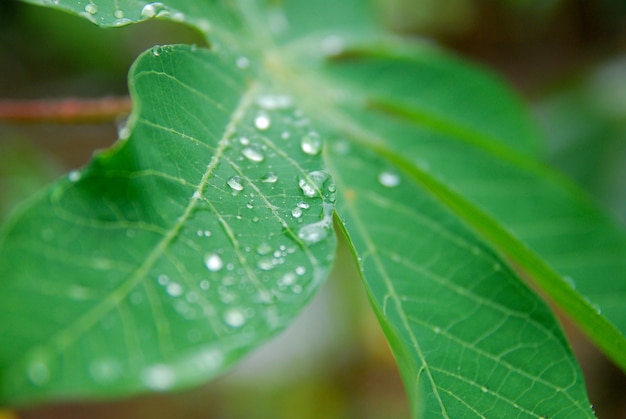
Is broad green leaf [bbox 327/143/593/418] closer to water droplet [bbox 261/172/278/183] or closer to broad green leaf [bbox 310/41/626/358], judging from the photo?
water droplet [bbox 261/172/278/183]

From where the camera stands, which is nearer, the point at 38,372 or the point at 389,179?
the point at 38,372

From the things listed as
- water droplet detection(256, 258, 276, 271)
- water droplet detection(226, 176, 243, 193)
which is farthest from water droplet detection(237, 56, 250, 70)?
water droplet detection(256, 258, 276, 271)

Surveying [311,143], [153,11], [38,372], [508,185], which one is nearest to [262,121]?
[311,143]

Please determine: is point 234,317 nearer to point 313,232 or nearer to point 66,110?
point 313,232

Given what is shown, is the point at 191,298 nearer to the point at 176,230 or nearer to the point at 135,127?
the point at 176,230

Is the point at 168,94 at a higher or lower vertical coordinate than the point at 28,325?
higher

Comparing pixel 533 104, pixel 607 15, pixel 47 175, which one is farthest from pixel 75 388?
pixel 607 15

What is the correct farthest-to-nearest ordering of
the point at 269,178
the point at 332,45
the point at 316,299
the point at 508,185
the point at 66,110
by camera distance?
the point at 316,299, the point at 332,45, the point at 508,185, the point at 66,110, the point at 269,178
